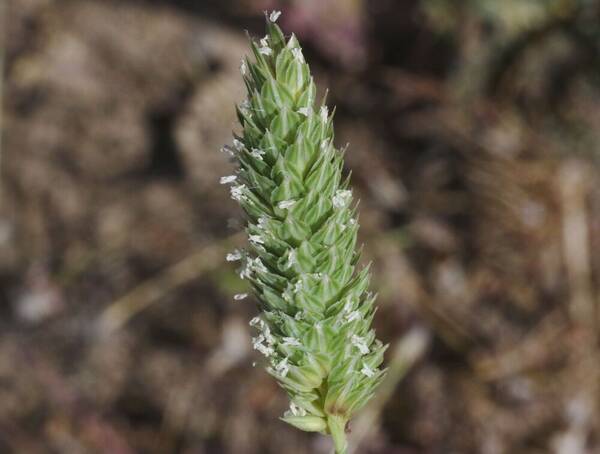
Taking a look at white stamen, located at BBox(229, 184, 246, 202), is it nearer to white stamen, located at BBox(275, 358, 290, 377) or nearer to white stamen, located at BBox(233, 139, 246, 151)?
white stamen, located at BBox(233, 139, 246, 151)

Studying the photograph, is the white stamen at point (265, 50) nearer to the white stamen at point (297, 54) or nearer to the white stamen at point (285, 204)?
the white stamen at point (297, 54)

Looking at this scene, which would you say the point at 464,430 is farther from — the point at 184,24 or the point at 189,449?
the point at 184,24

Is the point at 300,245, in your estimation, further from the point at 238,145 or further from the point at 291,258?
the point at 238,145


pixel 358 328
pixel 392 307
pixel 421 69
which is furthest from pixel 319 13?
pixel 358 328

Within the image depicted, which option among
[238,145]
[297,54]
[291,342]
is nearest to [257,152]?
[238,145]

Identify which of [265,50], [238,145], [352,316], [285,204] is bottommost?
[352,316]

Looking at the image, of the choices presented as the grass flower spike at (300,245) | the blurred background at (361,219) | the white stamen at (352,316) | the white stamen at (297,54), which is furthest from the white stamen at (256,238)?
the blurred background at (361,219)

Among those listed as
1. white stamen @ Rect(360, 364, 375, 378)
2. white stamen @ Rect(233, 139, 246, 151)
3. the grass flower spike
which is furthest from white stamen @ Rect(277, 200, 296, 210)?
white stamen @ Rect(360, 364, 375, 378)
